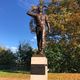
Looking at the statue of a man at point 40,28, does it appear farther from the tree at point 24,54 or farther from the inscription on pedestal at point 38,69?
the tree at point 24,54

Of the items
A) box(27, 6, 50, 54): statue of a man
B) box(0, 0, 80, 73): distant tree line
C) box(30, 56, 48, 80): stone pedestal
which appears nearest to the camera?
box(30, 56, 48, 80): stone pedestal

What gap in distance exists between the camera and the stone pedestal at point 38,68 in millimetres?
15836

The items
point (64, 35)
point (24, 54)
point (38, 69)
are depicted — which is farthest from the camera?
point (24, 54)

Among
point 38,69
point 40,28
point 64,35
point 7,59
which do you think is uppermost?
point 64,35

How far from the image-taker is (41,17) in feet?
54.4

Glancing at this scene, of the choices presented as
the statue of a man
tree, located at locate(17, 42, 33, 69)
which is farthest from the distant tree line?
the statue of a man

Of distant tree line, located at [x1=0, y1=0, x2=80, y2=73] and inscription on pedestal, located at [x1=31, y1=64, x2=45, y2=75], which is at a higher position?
distant tree line, located at [x1=0, y1=0, x2=80, y2=73]

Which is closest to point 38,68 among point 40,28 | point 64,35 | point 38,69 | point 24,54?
point 38,69

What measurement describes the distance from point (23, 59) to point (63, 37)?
24.7m

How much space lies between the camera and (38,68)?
15914mm

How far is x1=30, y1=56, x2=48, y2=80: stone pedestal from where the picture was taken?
15.8 metres

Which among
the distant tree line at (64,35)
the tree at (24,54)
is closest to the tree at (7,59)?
the tree at (24,54)

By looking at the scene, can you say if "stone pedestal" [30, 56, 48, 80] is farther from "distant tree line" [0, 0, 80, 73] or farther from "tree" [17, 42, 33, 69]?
"tree" [17, 42, 33, 69]

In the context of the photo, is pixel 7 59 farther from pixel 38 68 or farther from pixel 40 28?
pixel 38 68
